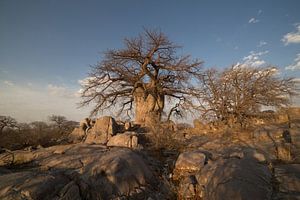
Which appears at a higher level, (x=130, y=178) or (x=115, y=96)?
(x=115, y=96)

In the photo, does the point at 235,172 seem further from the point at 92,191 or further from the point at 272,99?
the point at 272,99

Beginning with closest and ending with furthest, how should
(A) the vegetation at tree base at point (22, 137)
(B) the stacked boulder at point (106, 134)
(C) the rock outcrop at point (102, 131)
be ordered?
1. (B) the stacked boulder at point (106, 134)
2. (C) the rock outcrop at point (102, 131)
3. (A) the vegetation at tree base at point (22, 137)

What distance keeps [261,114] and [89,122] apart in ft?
39.4

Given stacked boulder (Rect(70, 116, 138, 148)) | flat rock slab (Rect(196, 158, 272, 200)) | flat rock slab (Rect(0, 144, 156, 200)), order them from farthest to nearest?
stacked boulder (Rect(70, 116, 138, 148))
flat rock slab (Rect(0, 144, 156, 200))
flat rock slab (Rect(196, 158, 272, 200))

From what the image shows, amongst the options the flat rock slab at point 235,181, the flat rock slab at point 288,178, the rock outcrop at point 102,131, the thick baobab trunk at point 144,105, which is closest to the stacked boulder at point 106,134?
the rock outcrop at point 102,131

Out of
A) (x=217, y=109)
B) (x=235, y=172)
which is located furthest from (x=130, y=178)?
(x=217, y=109)

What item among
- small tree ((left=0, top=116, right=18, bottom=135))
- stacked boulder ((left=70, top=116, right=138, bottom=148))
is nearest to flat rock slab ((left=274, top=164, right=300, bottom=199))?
stacked boulder ((left=70, top=116, right=138, bottom=148))

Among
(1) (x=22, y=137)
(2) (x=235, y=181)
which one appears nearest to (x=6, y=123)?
(1) (x=22, y=137)

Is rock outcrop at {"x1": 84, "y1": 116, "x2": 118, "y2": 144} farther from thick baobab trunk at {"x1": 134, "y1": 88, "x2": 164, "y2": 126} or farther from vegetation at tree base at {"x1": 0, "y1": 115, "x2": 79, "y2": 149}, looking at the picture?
thick baobab trunk at {"x1": 134, "y1": 88, "x2": 164, "y2": 126}

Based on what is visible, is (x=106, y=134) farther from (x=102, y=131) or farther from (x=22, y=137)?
(x=22, y=137)

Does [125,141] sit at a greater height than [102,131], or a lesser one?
lesser

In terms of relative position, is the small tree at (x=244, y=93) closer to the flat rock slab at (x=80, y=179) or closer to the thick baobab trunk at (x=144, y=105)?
the thick baobab trunk at (x=144, y=105)

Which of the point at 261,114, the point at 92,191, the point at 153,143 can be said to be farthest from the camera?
the point at 261,114

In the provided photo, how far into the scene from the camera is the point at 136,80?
13422mm
